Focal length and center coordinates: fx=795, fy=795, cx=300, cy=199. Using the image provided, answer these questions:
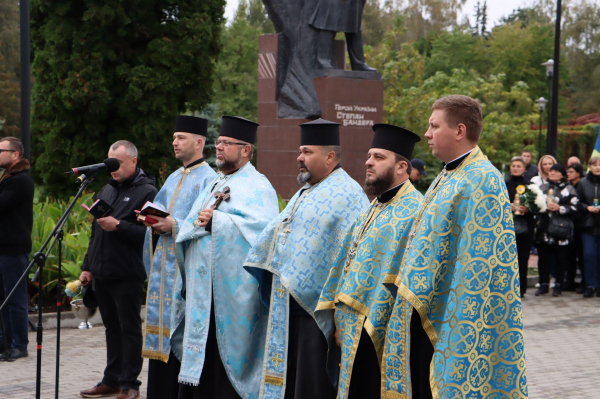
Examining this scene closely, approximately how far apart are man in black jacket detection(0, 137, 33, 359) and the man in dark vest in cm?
792

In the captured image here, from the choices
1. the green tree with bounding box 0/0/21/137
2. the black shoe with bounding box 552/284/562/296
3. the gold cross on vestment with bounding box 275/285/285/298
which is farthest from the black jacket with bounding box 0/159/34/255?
the green tree with bounding box 0/0/21/137

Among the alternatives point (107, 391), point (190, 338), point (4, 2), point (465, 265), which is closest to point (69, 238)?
point (107, 391)

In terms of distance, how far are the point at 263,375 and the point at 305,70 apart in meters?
10.3

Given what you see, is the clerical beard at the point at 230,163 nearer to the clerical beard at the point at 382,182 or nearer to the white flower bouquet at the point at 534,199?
the clerical beard at the point at 382,182

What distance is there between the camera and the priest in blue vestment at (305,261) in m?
4.97

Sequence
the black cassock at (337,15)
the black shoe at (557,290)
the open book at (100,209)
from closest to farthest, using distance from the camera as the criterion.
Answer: the open book at (100,209), the black shoe at (557,290), the black cassock at (337,15)

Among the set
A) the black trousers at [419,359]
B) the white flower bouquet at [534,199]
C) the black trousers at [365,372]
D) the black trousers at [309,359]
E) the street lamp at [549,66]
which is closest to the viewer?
the black trousers at [419,359]

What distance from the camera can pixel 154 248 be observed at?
21.0 ft

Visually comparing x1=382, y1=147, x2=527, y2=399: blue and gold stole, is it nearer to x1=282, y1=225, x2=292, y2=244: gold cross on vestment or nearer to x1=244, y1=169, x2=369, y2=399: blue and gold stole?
x1=244, y1=169, x2=369, y2=399: blue and gold stole

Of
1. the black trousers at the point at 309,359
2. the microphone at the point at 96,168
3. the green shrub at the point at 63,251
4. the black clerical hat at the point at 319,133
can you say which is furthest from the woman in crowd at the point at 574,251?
Result: the microphone at the point at 96,168

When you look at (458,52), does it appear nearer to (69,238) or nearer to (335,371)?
(69,238)

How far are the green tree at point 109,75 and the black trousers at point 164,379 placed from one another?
1281 centimetres

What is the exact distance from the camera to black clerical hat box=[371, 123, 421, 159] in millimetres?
4559

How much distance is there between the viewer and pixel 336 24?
14977 mm
